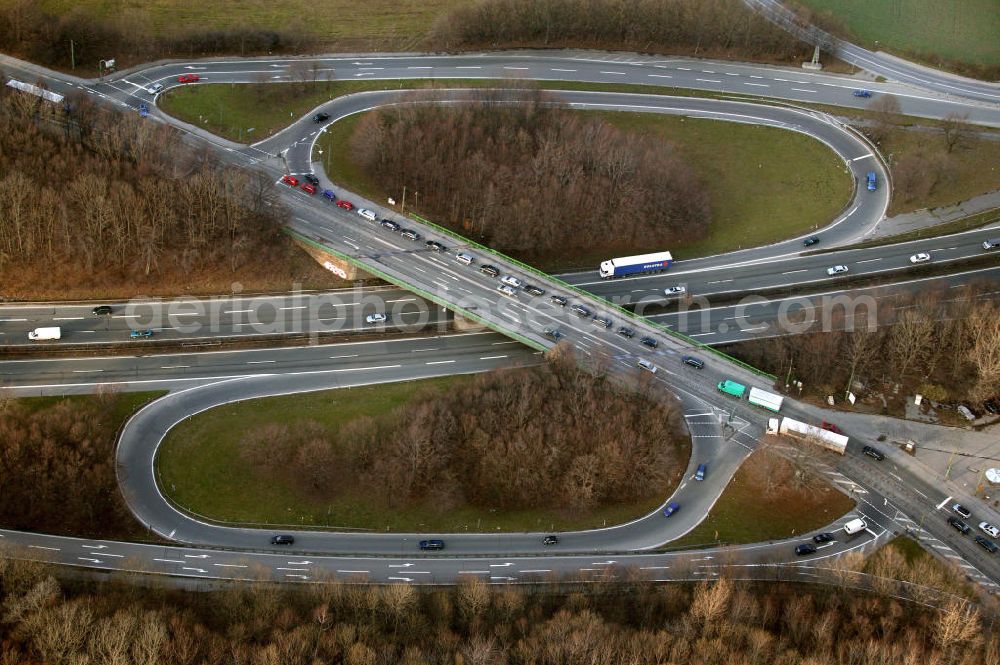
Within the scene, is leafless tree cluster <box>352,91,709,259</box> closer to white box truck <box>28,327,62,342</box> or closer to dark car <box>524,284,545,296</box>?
dark car <box>524,284,545,296</box>

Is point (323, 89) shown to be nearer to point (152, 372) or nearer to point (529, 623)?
point (152, 372)

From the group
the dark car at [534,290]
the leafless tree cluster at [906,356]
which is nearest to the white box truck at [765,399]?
the leafless tree cluster at [906,356]

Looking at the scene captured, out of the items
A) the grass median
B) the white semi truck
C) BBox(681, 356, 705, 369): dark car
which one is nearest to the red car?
the white semi truck

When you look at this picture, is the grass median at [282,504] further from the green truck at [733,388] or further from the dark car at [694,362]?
the dark car at [694,362]

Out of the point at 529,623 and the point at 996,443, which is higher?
the point at 996,443

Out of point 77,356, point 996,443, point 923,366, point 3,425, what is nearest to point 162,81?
point 77,356
